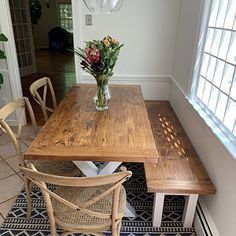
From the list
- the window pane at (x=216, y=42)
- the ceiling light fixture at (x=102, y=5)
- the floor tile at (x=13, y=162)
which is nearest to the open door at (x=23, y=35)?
the floor tile at (x=13, y=162)

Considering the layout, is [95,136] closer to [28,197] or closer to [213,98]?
[28,197]

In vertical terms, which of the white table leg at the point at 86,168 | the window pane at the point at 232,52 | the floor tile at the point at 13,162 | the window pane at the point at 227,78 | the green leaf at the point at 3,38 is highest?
the window pane at the point at 232,52

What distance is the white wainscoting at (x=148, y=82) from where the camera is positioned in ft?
9.66

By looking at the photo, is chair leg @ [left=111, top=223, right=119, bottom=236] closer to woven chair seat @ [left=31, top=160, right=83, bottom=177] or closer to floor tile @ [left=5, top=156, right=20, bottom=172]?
woven chair seat @ [left=31, top=160, right=83, bottom=177]

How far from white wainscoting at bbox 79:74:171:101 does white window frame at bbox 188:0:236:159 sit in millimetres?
821

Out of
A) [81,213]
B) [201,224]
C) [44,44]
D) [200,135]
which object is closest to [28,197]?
[81,213]

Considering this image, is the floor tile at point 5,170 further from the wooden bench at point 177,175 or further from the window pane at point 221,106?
the window pane at point 221,106

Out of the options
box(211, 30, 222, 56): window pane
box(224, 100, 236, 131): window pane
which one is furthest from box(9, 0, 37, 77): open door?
box(224, 100, 236, 131): window pane

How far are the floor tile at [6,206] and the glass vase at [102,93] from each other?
1.06 meters

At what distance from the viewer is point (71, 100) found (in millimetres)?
2121

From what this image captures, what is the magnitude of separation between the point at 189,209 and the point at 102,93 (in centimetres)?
106

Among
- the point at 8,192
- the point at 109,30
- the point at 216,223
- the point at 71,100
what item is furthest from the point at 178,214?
the point at 109,30

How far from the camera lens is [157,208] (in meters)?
1.69

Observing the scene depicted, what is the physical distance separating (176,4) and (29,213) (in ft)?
8.28
